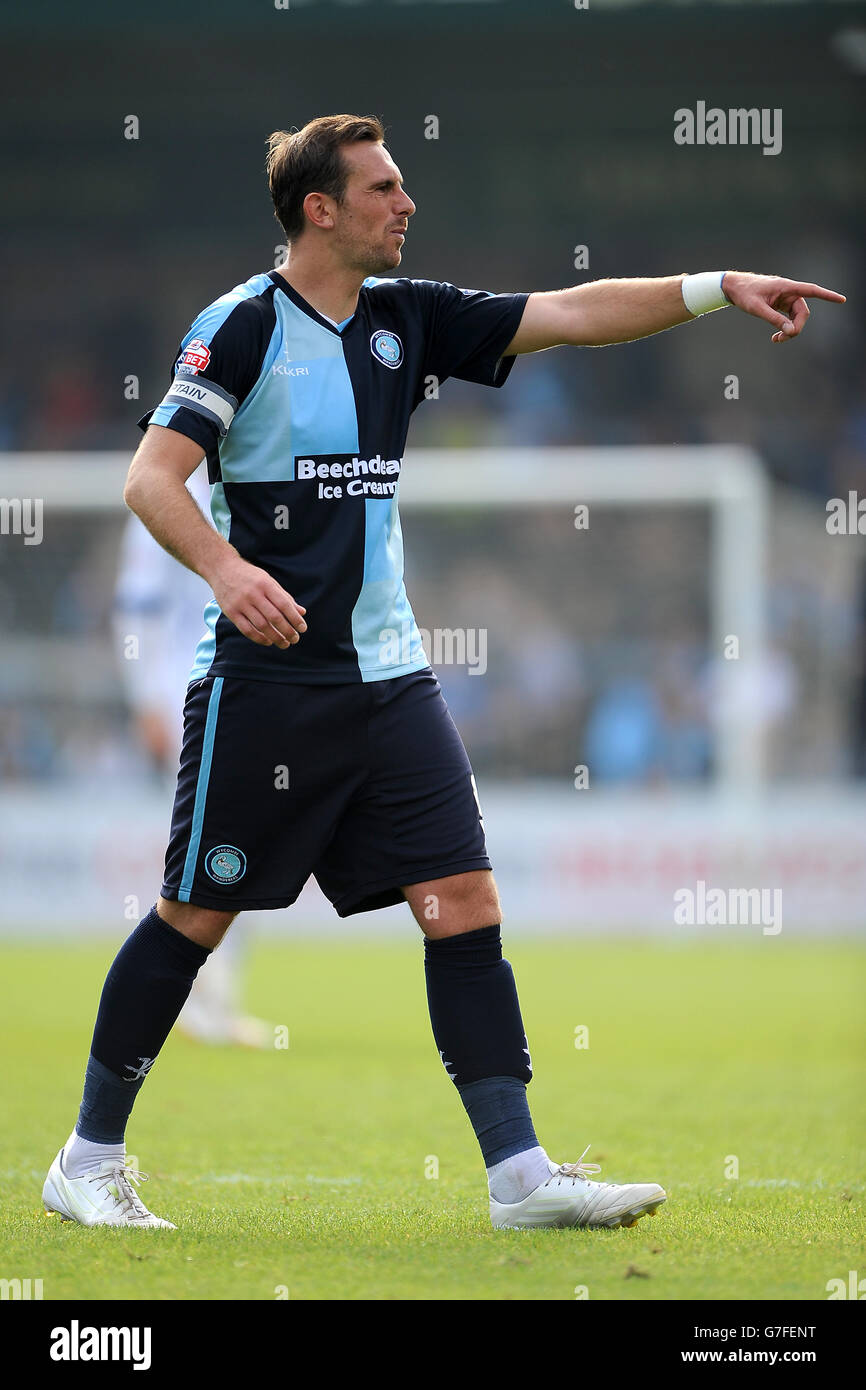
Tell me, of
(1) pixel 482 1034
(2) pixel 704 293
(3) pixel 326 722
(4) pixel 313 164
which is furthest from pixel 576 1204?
(4) pixel 313 164

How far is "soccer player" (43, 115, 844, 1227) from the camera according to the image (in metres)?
3.86

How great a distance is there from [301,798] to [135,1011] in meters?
0.61

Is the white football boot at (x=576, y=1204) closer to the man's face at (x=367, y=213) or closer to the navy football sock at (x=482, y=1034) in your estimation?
the navy football sock at (x=482, y=1034)

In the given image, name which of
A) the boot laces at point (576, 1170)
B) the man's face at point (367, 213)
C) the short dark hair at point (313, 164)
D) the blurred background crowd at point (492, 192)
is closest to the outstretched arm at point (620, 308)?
the man's face at point (367, 213)

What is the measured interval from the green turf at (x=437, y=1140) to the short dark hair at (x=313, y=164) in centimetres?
219

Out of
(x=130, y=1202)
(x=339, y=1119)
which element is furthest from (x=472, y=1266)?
(x=339, y=1119)

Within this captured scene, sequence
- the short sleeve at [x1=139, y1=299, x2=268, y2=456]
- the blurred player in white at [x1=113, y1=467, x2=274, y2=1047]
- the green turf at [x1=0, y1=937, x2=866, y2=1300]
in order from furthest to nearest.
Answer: the blurred player in white at [x1=113, y1=467, x2=274, y2=1047]
the short sleeve at [x1=139, y1=299, x2=268, y2=456]
the green turf at [x1=0, y1=937, x2=866, y2=1300]

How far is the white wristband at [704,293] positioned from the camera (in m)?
4.00

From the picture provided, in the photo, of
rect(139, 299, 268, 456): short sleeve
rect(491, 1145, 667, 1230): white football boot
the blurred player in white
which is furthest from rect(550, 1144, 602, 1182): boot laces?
the blurred player in white

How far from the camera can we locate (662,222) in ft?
73.4

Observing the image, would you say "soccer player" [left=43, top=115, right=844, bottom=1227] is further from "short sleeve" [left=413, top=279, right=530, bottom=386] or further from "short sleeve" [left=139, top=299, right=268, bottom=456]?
"short sleeve" [left=413, top=279, right=530, bottom=386]

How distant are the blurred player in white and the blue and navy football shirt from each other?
371cm

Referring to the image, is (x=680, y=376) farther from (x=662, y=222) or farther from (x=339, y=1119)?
(x=339, y=1119)
